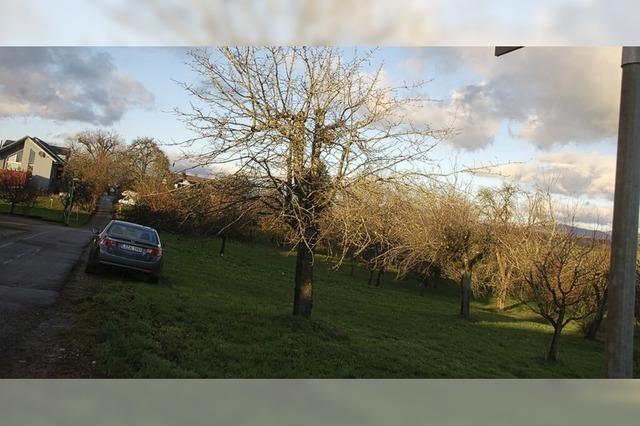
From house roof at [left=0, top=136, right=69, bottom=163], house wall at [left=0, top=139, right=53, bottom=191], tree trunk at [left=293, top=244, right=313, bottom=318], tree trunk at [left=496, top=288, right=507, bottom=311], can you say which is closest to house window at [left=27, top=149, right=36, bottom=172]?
house wall at [left=0, top=139, right=53, bottom=191]

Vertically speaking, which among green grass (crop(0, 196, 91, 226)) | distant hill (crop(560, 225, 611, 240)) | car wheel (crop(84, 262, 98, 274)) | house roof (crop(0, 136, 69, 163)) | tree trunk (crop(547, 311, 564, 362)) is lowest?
tree trunk (crop(547, 311, 564, 362))

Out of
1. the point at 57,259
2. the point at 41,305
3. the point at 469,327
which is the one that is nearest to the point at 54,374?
the point at 41,305

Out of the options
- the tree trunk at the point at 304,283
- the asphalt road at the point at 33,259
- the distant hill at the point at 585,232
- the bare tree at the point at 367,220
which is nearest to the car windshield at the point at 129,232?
the asphalt road at the point at 33,259

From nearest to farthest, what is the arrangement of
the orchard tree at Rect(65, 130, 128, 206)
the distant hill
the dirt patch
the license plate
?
1. the dirt patch
2. the orchard tree at Rect(65, 130, 128, 206)
3. the license plate
4. the distant hill

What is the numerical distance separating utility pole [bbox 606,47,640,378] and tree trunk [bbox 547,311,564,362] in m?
0.47

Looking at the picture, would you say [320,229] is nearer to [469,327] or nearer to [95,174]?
[469,327]

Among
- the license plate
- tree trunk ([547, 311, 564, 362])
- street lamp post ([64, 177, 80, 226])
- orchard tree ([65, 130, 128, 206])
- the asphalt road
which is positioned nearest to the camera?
the asphalt road

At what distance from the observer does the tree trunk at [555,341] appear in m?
5.94

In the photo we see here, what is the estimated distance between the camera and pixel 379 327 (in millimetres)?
5969

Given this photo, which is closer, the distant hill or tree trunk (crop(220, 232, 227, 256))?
tree trunk (crop(220, 232, 227, 256))

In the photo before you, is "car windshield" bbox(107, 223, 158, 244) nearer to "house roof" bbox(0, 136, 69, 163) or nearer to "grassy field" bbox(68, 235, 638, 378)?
"grassy field" bbox(68, 235, 638, 378)

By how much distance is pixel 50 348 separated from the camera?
505cm

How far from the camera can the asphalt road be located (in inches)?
206

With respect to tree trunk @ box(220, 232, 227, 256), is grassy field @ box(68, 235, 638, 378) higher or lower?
lower
